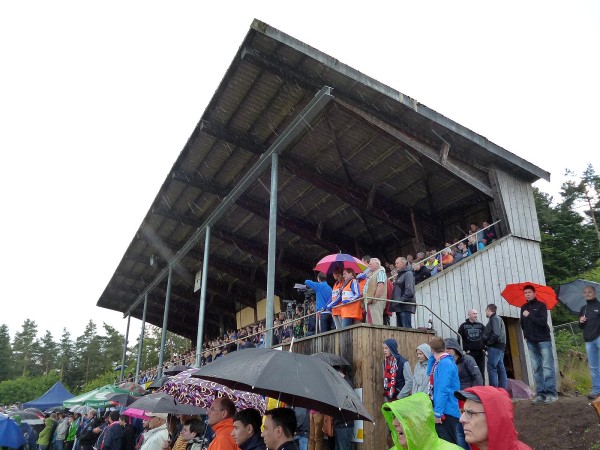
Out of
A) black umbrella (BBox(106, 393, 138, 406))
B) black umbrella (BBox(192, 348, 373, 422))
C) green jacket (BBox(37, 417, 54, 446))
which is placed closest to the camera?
black umbrella (BBox(192, 348, 373, 422))

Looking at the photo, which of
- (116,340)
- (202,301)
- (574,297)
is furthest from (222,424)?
(116,340)

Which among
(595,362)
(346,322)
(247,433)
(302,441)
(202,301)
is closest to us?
(247,433)

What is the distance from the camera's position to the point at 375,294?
7.94m

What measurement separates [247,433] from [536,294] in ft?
18.2

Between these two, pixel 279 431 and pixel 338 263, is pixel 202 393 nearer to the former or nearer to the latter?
pixel 279 431

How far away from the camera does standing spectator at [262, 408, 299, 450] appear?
361 centimetres

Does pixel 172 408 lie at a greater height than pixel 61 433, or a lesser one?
greater

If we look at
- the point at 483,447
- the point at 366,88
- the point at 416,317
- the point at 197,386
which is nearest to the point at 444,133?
the point at 366,88

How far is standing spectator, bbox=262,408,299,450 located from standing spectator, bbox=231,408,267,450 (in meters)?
0.27

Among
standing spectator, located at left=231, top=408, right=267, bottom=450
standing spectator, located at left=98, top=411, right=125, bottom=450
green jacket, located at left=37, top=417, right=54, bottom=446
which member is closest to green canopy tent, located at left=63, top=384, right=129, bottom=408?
green jacket, located at left=37, top=417, right=54, bottom=446

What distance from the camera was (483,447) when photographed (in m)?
2.54

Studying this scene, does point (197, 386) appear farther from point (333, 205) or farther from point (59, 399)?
point (59, 399)

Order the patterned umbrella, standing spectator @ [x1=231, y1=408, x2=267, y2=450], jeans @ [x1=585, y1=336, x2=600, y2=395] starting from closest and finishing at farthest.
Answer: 1. standing spectator @ [x1=231, y1=408, x2=267, y2=450]
2. the patterned umbrella
3. jeans @ [x1=585, y1=336, x2=600, y2=395]

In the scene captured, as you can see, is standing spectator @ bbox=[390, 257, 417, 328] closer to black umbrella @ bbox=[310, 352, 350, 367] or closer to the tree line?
black umbrella @ bbox=[310, 352, 350, 367]
